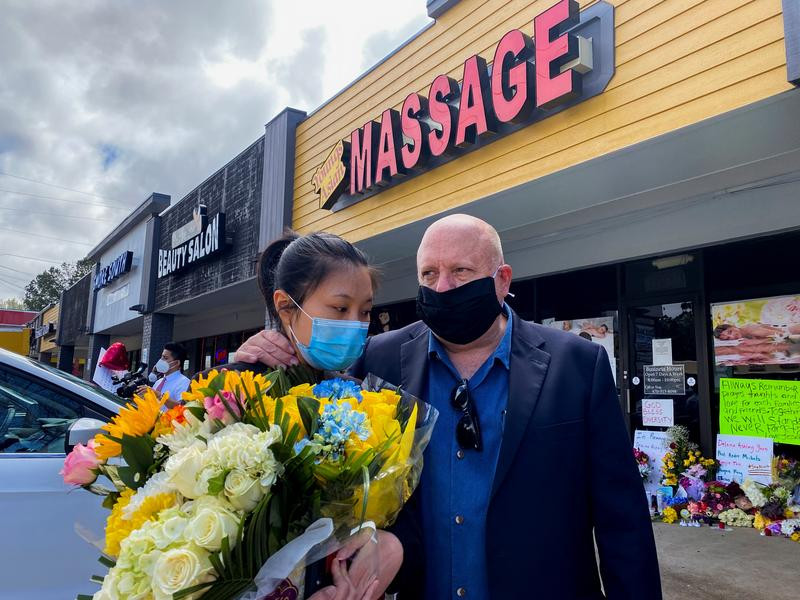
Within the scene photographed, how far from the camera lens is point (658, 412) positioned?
223 inches

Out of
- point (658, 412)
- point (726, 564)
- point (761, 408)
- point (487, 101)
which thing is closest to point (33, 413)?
point (487, 101)

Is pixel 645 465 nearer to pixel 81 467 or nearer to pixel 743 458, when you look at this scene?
pixel 743 458

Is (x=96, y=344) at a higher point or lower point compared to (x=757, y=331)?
higher

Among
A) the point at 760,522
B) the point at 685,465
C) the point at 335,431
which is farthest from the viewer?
the point at 685,465

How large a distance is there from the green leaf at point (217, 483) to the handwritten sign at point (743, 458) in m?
5.25

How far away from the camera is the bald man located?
5.26ft

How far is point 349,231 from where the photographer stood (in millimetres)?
7055

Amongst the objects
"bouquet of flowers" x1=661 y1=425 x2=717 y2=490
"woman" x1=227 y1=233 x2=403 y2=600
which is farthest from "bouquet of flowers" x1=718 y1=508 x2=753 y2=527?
"woman" x1=227 y1=233 x2=403 y2=600

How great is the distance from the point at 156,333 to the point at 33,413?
12555mm

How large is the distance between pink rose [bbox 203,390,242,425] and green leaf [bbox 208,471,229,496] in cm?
14

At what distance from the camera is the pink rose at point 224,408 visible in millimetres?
1078

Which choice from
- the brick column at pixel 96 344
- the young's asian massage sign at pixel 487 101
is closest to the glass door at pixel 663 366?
the young's asian massage sign at pixel 487 101

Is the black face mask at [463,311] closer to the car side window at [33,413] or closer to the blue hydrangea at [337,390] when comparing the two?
the blue hydrangea at [337,390]

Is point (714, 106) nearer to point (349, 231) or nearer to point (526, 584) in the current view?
point (526, 584)
